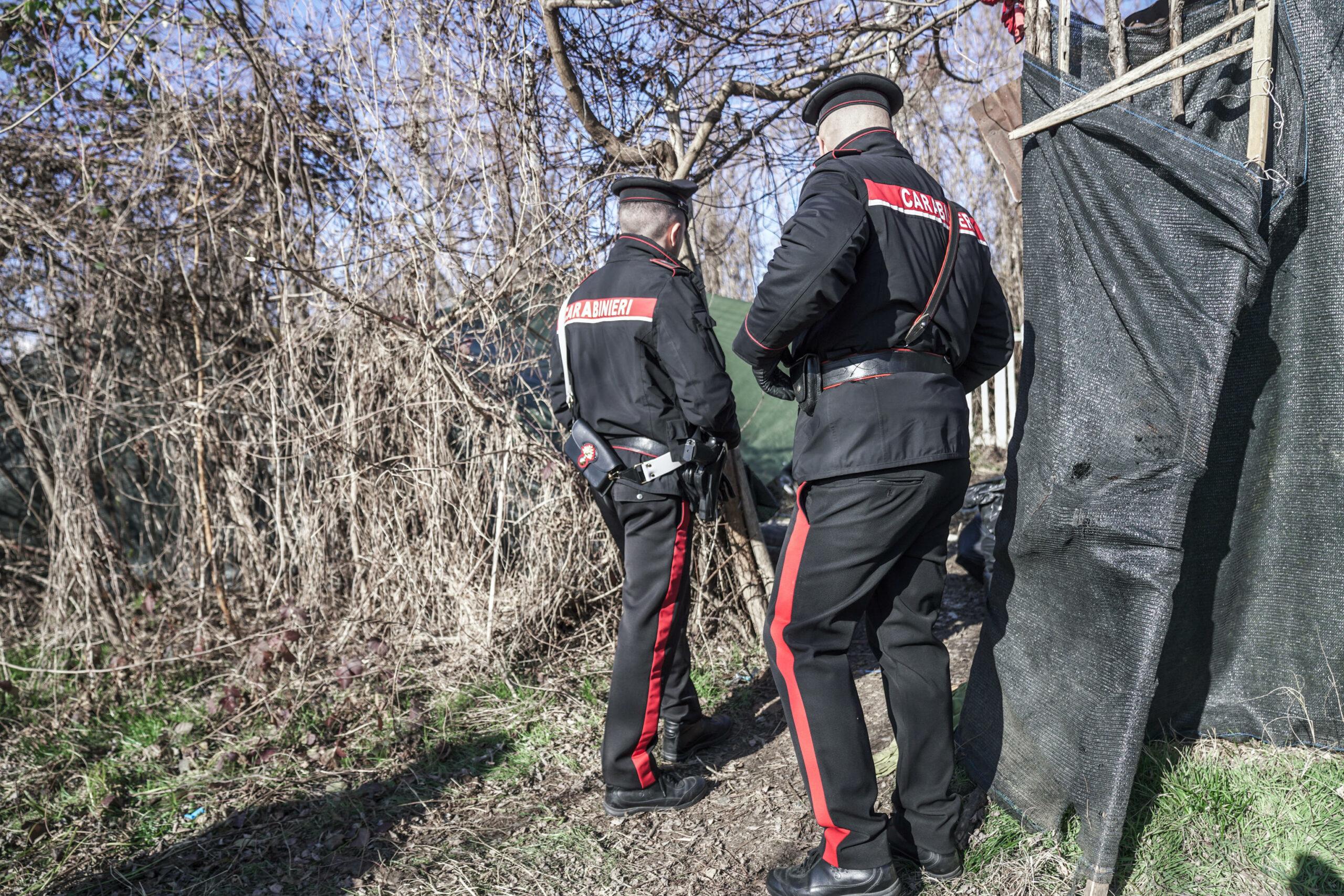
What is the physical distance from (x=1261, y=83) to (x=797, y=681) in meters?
1.94

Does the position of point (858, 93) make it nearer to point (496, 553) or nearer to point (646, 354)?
point (646, 354)

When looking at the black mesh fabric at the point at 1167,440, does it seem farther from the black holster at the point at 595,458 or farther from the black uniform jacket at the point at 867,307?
the black holster at the point at 595,458

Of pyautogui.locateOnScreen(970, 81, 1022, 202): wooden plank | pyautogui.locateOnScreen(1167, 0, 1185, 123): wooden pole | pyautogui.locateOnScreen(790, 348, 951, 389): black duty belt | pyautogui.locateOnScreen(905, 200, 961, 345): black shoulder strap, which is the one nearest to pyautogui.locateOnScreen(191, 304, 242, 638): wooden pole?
pyautogui.locateOnScreen(790, 348, 951, 389): black duty belt

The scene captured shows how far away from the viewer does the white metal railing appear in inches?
378

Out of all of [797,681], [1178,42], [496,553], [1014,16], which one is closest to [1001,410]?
[1014,16]

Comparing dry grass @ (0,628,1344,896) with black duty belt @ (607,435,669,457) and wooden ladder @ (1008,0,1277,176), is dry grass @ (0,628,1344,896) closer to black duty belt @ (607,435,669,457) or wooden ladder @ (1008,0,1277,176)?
black duty belt @ (607,435,669,457)

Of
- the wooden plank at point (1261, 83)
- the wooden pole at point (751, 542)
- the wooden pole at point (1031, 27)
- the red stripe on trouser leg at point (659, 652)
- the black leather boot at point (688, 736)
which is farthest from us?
the wooden pole at point (751, 542)

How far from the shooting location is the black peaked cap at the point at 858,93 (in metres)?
2.44

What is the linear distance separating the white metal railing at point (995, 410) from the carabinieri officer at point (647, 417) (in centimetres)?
726

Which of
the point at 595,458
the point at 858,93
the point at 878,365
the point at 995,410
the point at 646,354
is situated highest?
the point at 858,93

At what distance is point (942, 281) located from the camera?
226 centimetres

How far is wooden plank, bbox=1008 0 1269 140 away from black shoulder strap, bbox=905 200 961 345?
341mm

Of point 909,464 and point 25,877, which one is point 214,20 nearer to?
point 25,877

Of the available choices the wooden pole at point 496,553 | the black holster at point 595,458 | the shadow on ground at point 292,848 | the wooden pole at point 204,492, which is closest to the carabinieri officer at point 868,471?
the black holster at point 595,458
